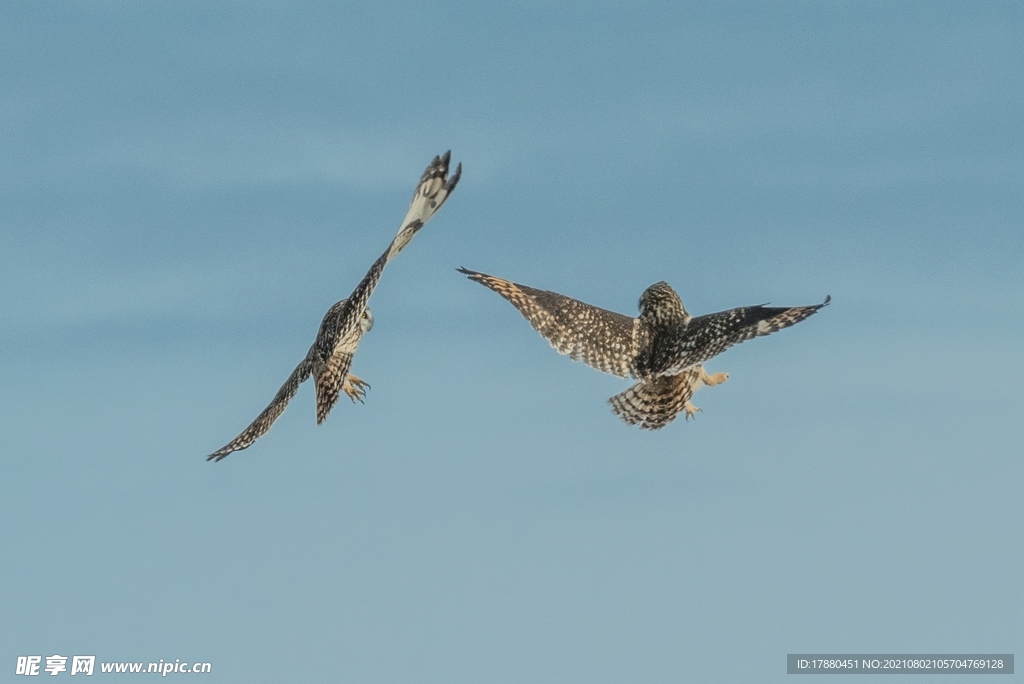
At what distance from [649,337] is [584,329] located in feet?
4.29

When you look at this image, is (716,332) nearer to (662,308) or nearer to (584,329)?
(662,308)

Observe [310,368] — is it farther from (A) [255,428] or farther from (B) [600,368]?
(B) [600,368]

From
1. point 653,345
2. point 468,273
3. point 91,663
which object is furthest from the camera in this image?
point 91,663

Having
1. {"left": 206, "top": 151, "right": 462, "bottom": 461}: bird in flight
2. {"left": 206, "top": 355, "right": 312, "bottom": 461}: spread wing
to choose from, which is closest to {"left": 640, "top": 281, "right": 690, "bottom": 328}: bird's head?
{"left": 206, "top": 151, "right": 462, "bottom": 461}: bird in flight

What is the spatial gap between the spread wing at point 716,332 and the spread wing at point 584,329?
704 mm

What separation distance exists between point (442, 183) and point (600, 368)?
4.51 metres

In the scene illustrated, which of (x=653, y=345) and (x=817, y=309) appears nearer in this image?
(x=817, y=309)

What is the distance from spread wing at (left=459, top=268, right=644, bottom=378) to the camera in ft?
117

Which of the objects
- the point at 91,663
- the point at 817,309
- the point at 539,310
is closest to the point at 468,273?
the point at 539,310

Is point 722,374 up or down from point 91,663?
up

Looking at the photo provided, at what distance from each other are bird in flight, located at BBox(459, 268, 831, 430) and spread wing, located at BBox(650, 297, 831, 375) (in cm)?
2

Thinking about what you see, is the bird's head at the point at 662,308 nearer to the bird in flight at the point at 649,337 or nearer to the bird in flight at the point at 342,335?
the bird in flight at the point at 649,337

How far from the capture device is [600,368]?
118 ft

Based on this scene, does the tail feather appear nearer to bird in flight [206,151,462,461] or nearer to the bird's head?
the bird's head
